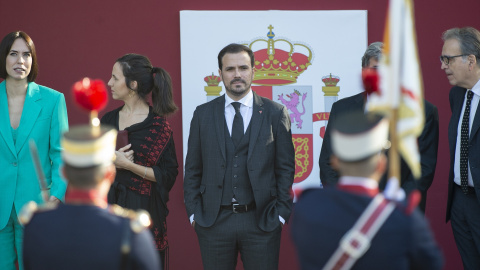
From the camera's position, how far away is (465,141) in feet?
13.7

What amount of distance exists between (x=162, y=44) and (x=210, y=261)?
1.94 meters

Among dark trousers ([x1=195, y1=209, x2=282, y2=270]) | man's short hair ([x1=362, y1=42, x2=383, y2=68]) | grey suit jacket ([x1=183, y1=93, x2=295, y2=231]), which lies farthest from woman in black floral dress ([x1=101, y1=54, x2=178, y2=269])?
man's short hair ([x1=362, y1=42, x2=383, y2=68])

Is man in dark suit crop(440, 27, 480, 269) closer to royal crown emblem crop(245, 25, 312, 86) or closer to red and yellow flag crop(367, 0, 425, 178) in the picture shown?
royal crown emblem crop(245, 25, 312, 86)

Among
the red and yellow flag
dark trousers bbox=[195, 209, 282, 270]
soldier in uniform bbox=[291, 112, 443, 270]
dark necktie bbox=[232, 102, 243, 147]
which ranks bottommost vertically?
dark trousers bbox=[195, 209, 282, 270]

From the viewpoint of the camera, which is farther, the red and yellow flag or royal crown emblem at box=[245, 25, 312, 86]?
royal crown emblem at box=[245, 25, 312, 86]

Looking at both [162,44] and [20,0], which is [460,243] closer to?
[162,44]

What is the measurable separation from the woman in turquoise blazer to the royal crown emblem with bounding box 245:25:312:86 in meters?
1.69

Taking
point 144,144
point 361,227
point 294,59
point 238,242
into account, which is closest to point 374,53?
point 294,59

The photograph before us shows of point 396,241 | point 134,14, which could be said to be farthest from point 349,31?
point 396,241

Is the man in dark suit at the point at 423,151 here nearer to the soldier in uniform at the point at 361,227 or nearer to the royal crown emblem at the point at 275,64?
the royal crown emblem at the point at 275,64

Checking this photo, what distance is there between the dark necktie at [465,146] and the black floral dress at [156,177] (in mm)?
1837

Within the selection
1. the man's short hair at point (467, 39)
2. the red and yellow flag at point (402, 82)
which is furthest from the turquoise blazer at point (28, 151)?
the man's short hair at point (467, 39)

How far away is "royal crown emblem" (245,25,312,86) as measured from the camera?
5355 mm

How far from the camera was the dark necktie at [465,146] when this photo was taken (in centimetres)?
415
